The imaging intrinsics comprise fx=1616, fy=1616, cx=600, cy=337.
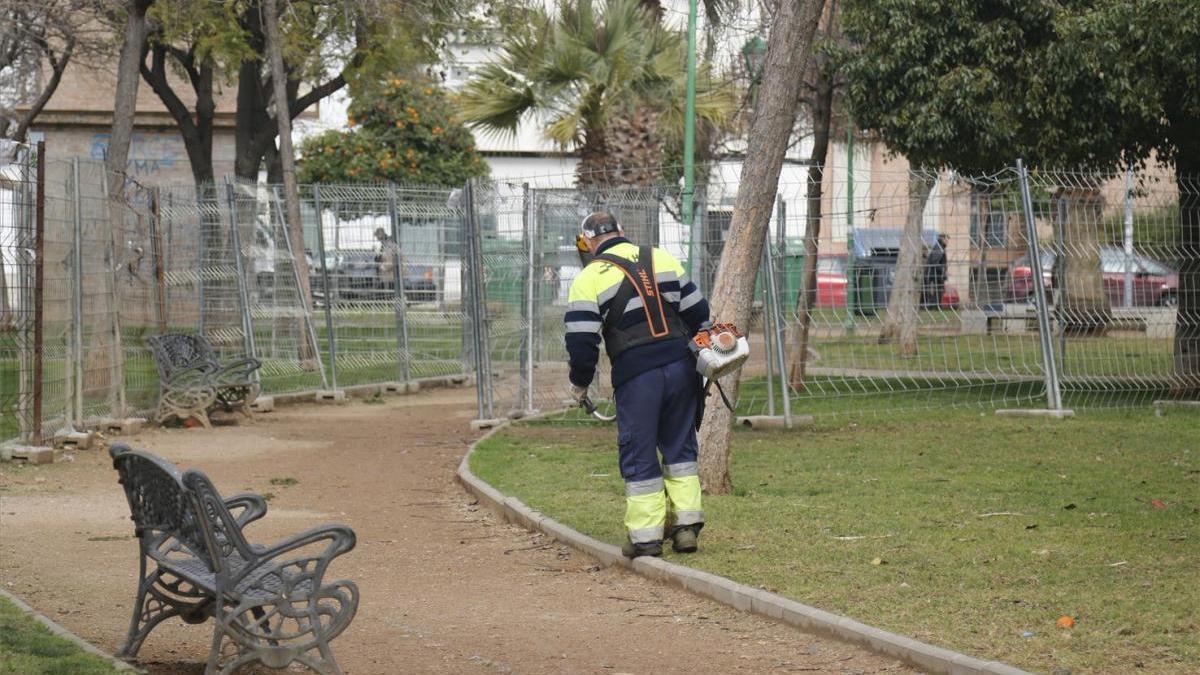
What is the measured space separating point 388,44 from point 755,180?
1293cm

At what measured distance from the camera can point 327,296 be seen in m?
20.2

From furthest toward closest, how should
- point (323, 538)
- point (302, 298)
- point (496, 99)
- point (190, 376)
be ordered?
point (496, 99) → point (302, 298) → point (190, 376) → point (323, 538)

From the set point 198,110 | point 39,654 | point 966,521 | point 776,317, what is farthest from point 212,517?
point 198,110

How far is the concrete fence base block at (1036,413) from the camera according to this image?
50.2ft

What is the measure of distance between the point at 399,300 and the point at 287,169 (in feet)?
7.54

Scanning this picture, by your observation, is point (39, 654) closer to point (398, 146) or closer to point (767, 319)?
point (767, 319)

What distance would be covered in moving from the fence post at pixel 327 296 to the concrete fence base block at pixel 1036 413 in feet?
27.3

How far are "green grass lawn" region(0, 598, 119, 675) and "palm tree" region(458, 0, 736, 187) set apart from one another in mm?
18626

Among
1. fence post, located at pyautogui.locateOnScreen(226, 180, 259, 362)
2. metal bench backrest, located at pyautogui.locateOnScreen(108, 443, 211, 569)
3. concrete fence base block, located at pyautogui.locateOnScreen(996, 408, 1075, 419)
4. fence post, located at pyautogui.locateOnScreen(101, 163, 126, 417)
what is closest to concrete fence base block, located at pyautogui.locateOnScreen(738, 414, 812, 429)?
concrete fence base block, located at pyautogui.locateOnScreen(996, 408, 1075, 419)

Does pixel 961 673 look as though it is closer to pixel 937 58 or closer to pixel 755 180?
pixel 755 180

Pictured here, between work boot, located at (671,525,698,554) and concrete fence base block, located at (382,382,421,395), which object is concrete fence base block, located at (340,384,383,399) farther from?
work boot, located at (671,525,698,554)

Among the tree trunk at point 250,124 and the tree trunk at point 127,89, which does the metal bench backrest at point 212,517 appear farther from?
the tree trunk at point 250,124

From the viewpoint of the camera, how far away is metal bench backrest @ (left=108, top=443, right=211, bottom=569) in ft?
20.0

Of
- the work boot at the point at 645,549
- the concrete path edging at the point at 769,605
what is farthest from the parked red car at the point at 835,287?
the work boot at the point at 645,549
